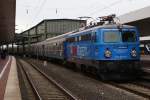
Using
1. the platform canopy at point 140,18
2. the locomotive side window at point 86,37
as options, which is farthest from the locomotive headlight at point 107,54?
the platform canopy at point 140,18

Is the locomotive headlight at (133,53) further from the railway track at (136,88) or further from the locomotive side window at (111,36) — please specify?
the railway track at (136,88)

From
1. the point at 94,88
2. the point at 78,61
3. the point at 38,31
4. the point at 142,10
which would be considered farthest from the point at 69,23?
the point at 94,88

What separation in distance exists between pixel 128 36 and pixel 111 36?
89cm

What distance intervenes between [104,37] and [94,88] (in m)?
3.37

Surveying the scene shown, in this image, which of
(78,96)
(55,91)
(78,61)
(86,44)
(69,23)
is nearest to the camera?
(78,96)

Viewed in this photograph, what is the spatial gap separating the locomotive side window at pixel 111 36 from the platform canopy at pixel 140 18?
1470 centimetres

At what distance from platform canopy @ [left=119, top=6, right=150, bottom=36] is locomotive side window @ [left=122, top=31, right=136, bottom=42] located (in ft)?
46.6

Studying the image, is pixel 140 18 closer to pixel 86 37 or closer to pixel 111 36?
pixel 86 37

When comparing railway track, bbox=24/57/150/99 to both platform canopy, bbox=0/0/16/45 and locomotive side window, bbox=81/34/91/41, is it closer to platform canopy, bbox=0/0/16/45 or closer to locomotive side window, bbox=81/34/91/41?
locomotive side window, bbox=81/34/91/41

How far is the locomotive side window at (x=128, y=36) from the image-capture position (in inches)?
828

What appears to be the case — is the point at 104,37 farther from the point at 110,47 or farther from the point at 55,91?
the point at 55,91

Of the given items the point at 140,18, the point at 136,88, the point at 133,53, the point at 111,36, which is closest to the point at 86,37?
the point at 111,36

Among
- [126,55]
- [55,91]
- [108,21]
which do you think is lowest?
[55,91]

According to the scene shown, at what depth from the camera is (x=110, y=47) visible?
2067cm
